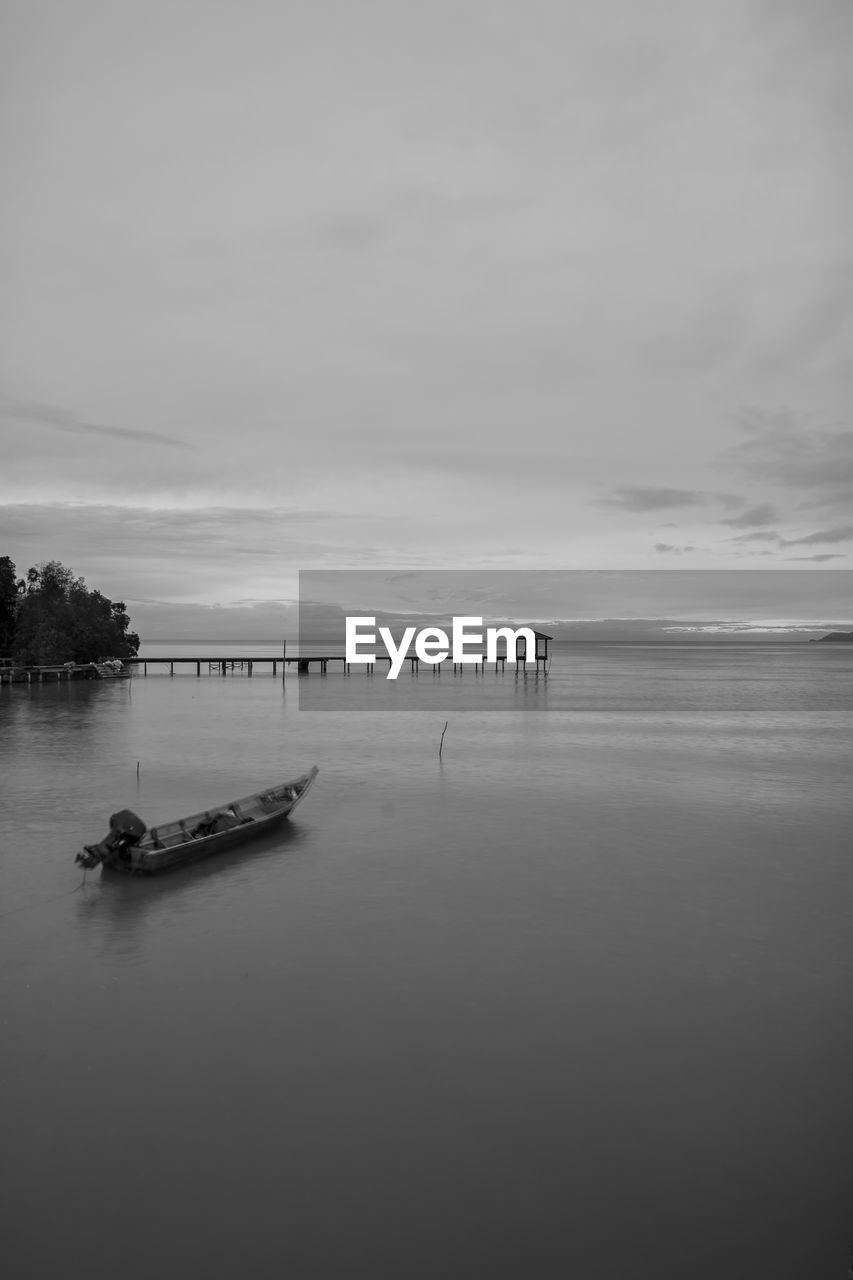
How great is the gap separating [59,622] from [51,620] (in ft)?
2.84

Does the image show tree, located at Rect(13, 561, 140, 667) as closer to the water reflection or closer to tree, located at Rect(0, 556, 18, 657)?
tree, located at Rect(0, 556, 18, 657)

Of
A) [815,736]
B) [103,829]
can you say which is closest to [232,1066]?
[103,829]

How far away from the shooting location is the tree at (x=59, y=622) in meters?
72.6

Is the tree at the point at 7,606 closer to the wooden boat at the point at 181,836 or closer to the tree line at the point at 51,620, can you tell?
the tree line at the point at 51,620

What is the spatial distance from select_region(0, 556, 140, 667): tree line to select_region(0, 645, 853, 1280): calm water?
191ft

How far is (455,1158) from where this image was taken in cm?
736

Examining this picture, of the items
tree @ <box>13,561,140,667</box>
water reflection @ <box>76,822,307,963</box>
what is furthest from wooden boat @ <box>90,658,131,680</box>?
water reflection @ <box>76,822,307,963</box>

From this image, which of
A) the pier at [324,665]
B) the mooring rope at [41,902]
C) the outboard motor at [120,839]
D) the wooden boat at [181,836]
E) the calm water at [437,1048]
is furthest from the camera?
the pier at [324,665]

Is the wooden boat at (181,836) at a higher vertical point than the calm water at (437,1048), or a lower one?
higher

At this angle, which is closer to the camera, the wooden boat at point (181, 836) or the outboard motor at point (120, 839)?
the outboard motor at point (120, 839)

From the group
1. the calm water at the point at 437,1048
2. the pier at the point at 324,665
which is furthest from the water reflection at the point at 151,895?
the pier at the point at 324,665

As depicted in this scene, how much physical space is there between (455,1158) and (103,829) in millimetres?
14226

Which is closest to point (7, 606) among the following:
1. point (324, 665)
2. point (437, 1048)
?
point (324, 665)

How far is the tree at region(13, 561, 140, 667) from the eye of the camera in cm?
7262
